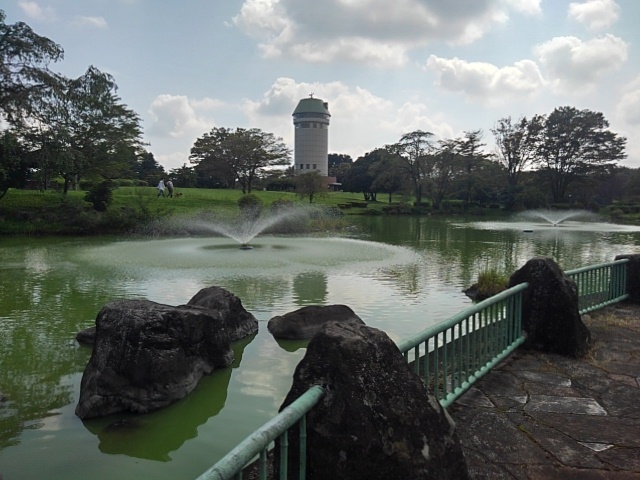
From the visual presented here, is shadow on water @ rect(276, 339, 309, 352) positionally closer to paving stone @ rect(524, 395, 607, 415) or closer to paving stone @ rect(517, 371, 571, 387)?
paving stone @ rect(517, 371, 571, 387)

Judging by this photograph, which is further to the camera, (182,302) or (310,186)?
(310,186)

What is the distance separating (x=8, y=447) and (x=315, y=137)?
301 ft

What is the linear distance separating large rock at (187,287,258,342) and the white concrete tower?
85.7 meters

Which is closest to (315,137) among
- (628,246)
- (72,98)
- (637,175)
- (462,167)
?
(462,167)

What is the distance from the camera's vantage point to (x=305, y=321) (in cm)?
795

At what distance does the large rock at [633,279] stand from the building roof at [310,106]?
89.6m

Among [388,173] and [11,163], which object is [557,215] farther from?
[11,163]

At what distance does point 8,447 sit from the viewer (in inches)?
182

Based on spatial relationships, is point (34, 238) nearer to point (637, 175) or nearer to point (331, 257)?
point (331, 257)

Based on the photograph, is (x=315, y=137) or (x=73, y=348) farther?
(x=315, y=137)

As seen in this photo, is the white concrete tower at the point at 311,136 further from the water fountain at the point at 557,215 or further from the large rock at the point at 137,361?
the large rock at the point at 137,361

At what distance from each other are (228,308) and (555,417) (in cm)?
500

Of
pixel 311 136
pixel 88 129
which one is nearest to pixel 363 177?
pixel 311 136

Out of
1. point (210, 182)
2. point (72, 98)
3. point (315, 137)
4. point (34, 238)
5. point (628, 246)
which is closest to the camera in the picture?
point (628, 246)
